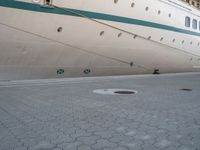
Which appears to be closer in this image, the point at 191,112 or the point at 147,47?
the point at 191,112

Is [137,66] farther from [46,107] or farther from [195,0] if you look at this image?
[195,0]

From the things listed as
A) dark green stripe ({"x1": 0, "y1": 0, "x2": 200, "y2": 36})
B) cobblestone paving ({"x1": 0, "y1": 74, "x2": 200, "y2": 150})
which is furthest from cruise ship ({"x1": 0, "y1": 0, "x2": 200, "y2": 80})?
cobblestone paving ({"x1": 0, "y1": 74, "x2": 200, "y2": 150})

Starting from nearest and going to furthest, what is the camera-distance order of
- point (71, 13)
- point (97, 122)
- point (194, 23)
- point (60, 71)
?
point (97, 122)
point (71, 13)
point (60, 71)
point (194, 23)

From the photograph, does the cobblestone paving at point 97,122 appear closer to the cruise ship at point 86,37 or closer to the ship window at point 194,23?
the cruise ship at point 86,37

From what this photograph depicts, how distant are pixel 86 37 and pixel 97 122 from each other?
240 inches

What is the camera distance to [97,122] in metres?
4.06

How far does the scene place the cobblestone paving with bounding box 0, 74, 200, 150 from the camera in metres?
3.10

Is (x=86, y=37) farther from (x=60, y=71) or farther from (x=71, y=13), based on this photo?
(x=60, y=71)

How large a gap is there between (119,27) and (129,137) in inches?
305

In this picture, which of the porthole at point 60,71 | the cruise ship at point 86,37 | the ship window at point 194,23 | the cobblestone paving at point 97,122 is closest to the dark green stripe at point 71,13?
the cruise ship at point 86,37

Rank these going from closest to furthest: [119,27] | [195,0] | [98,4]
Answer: [98,4] < [119,27] < [195,0]

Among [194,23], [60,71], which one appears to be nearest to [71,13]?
[60,71]

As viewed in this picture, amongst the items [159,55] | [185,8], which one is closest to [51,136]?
[159,55]

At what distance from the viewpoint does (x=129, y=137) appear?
3.33 m
